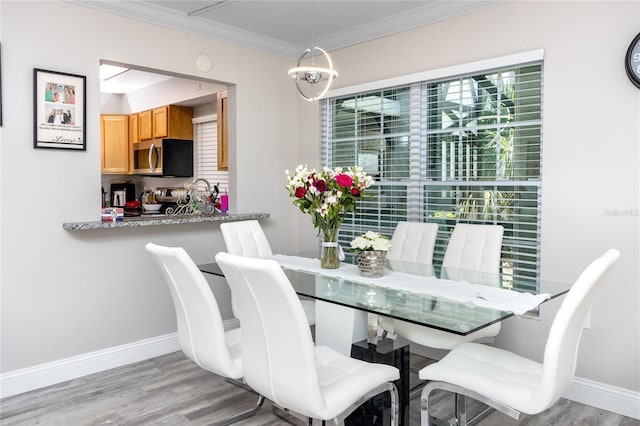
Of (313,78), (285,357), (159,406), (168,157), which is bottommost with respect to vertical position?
(159,406)

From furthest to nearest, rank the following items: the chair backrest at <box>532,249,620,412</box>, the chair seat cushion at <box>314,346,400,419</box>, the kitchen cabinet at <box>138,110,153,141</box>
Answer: the kitchen cabinet at <box>138,110,153,141</box>
the chair seat cushion at <box>314,346,400,419</box>
the chair backrest at <box>532,249,620,412</box>

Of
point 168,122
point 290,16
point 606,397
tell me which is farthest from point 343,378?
point 168,122

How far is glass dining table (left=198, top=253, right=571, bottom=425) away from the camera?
196cm

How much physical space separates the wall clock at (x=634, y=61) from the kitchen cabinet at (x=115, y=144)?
234 inches

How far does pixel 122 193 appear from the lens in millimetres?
6965

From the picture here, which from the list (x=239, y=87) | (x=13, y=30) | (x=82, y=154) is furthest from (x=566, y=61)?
(x=13, y=30)

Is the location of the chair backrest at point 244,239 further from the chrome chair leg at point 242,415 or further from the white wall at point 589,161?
the white wall at point 589,161

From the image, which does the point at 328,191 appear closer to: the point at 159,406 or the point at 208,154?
the point at 159,406

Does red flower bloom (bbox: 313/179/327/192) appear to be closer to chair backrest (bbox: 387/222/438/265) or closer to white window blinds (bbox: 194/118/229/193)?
chair backrest (bbox: 387/222/438/265)

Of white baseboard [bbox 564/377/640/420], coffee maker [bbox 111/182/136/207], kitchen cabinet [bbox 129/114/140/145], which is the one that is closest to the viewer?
white baseboard [bbox 564/377/640/420]

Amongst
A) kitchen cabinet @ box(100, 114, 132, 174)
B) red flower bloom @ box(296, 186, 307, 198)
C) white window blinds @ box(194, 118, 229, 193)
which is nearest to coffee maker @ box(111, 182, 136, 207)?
kitchen cabinet @ box(100, 114, 132, 174)

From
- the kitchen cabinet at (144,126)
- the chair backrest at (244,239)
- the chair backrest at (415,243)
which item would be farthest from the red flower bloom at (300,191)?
the kitchen cabinet at (144,126)

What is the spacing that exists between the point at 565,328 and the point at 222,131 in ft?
13.4

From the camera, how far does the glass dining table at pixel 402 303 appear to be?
196 cm
